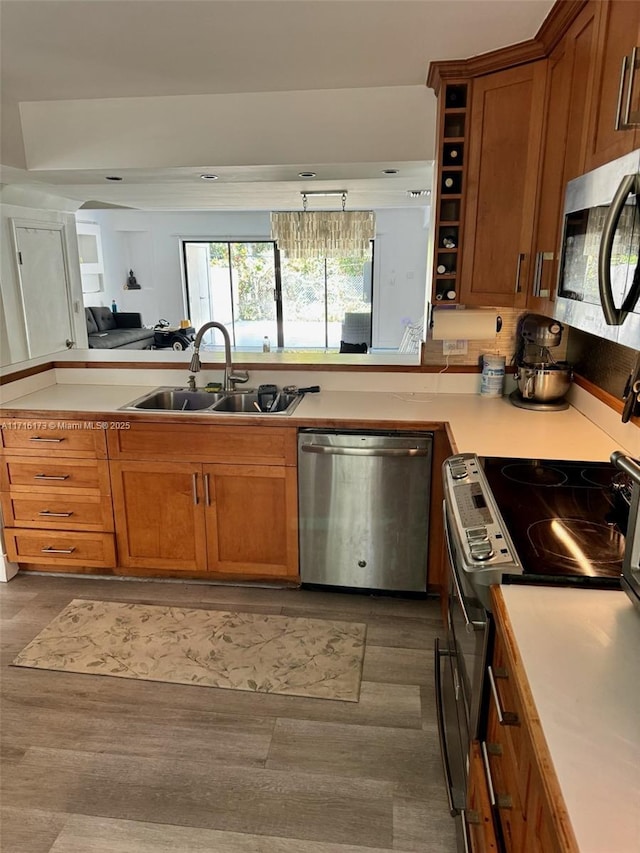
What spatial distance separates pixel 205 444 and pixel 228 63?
1589mm

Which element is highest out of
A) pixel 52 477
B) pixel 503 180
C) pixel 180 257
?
pixel 503 180

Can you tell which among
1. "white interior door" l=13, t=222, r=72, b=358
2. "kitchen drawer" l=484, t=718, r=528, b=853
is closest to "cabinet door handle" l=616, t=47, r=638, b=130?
"kitchen drawer" l=484, t=718, r=528, b=853

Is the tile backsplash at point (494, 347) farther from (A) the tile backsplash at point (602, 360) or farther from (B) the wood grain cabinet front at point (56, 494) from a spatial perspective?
(B) the wood grain cabinet front at point (56, 494)

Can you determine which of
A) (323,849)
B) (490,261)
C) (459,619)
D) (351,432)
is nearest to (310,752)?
(323,849)

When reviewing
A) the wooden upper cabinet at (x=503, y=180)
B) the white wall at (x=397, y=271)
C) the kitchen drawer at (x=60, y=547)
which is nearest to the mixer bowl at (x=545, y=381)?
the wooden upper cabinet at (x=503, y=180)

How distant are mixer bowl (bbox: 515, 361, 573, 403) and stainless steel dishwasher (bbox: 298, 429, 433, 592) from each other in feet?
1.78

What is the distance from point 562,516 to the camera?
1580mm

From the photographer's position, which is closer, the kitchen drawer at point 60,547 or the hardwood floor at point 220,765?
the hardwood floor at point 220,765

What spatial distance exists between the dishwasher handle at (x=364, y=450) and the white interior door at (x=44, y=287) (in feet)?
5.53

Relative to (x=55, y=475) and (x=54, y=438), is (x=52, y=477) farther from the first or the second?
(x=54, y=438)

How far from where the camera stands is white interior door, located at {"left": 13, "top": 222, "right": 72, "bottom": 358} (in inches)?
122

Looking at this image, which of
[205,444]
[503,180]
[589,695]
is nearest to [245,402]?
[205,444]

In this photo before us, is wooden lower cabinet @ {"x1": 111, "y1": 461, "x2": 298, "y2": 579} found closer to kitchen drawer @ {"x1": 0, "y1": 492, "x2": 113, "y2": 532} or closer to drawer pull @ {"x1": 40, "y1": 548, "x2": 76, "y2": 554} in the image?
kitchen drawer @ {"x1": 0, "y1": 492, "x2": 113, "y2": 532}

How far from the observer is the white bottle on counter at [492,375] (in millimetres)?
2930
